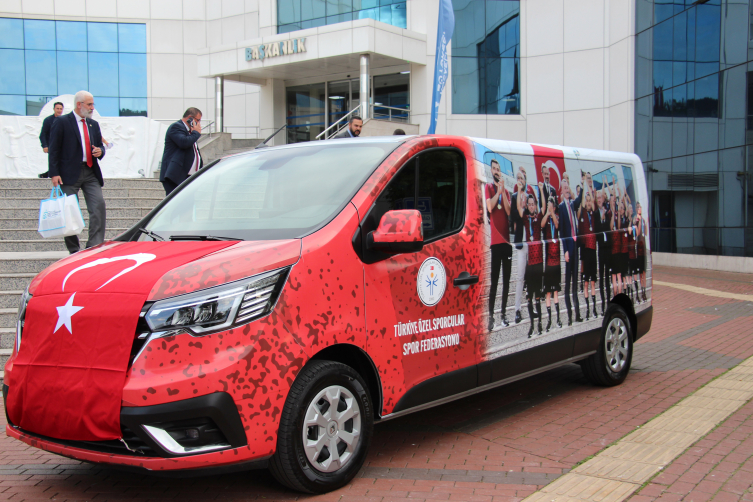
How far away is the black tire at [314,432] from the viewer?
11.7ft

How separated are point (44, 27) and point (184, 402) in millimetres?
38637

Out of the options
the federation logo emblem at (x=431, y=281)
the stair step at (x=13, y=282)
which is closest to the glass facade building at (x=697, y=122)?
the federation logo emblem at (x=431, y=281)

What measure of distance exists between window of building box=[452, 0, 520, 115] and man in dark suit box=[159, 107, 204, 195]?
20.7 meters

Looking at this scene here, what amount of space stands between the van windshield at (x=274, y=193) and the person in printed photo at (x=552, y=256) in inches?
66.4

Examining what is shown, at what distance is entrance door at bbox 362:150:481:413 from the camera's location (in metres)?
4.11

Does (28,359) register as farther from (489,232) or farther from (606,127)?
(606,127)

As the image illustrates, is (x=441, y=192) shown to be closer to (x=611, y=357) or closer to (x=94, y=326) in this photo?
(x=94, y=326)

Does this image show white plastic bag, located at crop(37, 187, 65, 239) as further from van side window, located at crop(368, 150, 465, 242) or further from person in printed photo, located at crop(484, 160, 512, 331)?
person in printed photo, located at crop(484, 160, 512, 331)

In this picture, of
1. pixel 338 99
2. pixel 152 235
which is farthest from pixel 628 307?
pixel 338 99

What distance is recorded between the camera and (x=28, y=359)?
3.60 m

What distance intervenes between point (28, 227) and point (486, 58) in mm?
22075

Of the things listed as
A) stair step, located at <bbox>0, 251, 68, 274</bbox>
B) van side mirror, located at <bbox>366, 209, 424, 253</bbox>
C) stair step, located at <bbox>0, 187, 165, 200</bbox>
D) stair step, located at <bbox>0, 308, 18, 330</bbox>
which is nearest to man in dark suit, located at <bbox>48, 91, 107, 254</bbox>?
stair step, located at <bbox>0, 251, 68, 274</bbox>

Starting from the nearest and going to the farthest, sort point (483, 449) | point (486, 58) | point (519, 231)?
point (483, 449) → point (519, 231) → point (486, 58)

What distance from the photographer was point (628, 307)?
670cm
